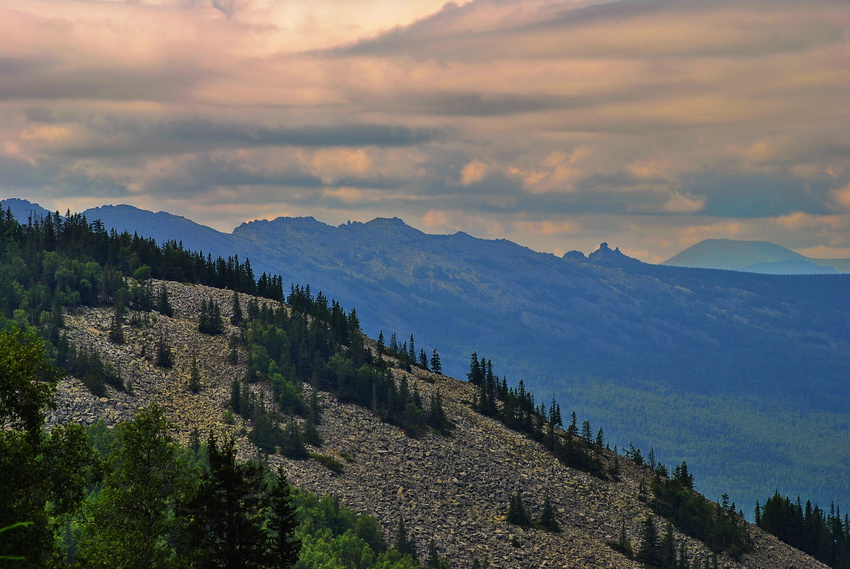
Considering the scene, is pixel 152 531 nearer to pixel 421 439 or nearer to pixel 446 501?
pixel 446 501

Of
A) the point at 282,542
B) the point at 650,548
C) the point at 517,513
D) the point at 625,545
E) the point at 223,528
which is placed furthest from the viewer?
the point at 650,548

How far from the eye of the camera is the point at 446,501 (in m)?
172

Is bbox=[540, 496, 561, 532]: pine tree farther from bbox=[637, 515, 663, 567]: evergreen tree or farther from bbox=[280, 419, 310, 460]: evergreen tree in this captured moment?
bbox=[280, 419, 310, 460]: evergreen tree

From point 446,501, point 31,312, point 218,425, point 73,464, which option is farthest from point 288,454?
point 73,464

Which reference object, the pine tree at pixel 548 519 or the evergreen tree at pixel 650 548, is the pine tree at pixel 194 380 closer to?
the pine tree at pixel 548 519

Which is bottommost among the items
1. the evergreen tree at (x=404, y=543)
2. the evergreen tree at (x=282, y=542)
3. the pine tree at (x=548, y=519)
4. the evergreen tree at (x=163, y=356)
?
the pine tree at (x=548, y=519)

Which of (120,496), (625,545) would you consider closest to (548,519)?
(625,545)

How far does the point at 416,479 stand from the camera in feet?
586

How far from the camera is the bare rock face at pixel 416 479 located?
15912 cm

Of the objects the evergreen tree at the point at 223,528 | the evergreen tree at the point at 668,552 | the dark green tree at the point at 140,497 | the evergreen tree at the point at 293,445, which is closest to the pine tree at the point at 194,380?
the evergreen tree at the point at 293,445

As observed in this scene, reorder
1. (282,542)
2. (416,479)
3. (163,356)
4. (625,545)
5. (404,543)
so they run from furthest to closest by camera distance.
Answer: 1. (163,356)
2. (416,479)
3. (625,545)
4. (404,543)
5. (282,542)

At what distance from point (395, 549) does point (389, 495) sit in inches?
1073

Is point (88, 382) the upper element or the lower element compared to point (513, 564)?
upper

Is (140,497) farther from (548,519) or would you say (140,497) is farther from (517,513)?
(548,519)
